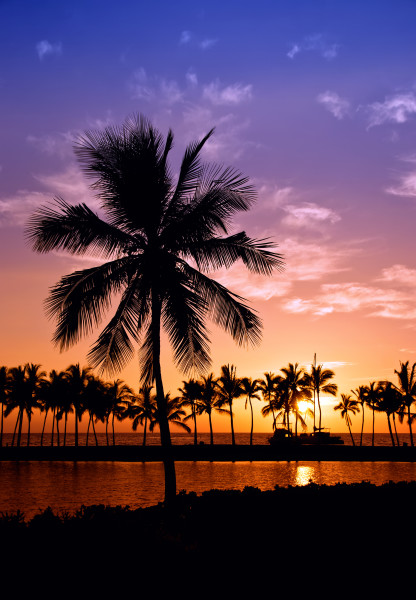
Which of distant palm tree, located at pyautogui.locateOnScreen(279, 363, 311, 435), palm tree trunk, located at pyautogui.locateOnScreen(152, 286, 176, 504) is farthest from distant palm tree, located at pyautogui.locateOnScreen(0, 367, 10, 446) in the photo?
palm tree trunk, located at pyautogui.locateOnScreen(152, 286, 176, 504)

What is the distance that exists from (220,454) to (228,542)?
5475 centimetres

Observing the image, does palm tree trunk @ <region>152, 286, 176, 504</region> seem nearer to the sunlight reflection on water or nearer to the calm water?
the sunlight reflection on water

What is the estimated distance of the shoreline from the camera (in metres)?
57.1

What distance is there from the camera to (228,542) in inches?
267

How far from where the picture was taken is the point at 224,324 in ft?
40.2

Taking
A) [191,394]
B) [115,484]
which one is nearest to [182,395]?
[191,394]

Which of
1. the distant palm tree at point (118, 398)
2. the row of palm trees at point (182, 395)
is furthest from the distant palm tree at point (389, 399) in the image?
the distant palm tree at point (118, 398)

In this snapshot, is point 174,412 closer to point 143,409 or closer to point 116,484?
point 143,409

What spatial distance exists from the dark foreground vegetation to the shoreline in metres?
48.8

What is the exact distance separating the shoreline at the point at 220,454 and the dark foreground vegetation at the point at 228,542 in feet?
160

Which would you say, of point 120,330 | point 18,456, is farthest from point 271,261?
point 18,456

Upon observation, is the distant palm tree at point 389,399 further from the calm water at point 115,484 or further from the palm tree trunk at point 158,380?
the palm tree trunk at point 158,380

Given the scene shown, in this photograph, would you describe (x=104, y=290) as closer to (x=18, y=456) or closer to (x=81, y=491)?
(x=81, y=491)

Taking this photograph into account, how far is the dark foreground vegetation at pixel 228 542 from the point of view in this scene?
16.4 ft
